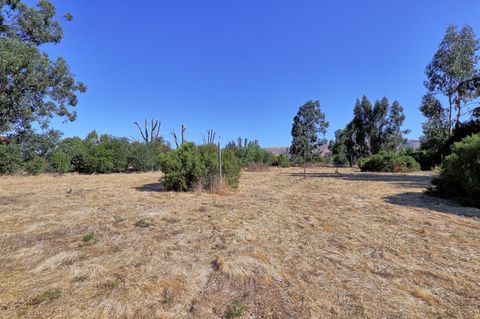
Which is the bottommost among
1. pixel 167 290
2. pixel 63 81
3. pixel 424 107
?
pixel 167 290

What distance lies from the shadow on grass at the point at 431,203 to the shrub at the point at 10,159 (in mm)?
14638

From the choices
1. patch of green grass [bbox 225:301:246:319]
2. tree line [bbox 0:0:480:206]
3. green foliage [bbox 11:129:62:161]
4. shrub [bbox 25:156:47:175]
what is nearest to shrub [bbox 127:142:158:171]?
tree line [bbox 0:0:480:206]

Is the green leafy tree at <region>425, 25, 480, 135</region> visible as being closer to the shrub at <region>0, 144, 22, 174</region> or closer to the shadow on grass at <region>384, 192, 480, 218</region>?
the shadow on grass at <region>384, 192, 480, 218</region>

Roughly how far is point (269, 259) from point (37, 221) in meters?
3.63

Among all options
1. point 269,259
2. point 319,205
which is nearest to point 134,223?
point 269,259

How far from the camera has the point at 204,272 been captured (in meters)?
2.37

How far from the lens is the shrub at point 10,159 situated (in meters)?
11.8

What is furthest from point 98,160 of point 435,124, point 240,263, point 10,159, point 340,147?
point 340,147

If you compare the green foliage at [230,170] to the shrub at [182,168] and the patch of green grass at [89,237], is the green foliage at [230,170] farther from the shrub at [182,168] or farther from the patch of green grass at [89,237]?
the patch of green grass at [89,237]

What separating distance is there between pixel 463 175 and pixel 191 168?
6112 mm

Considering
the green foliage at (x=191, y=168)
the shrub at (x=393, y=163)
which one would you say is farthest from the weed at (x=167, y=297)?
the shrub at (x=393, y=163)

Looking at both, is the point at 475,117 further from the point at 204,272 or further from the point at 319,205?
the point at 204,272

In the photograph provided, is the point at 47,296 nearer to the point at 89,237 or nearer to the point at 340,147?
the point at 89,237

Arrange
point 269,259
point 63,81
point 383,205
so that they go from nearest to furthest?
1. point 269,259
2. point 383,205
3. point 63,81
